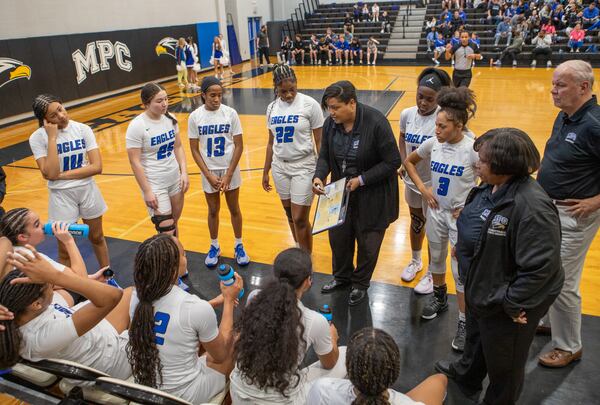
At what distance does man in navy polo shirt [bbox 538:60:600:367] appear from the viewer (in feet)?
8.60

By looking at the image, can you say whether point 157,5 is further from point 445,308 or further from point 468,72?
point 445,308

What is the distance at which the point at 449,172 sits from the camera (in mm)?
3107

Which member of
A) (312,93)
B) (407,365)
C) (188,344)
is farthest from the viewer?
(312,93)

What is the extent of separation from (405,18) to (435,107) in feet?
66.6

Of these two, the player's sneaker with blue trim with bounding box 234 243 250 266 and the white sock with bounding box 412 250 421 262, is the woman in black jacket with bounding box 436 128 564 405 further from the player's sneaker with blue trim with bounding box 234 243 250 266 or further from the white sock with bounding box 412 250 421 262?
the player's sneaker with blue trim with bounding box 234 243 250 266

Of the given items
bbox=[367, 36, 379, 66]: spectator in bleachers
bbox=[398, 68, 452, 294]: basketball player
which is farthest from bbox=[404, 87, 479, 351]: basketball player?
bbox=[367, 36, 379, 66]: spectator in bleachers

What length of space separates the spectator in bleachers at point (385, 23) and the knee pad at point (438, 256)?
1960 cm

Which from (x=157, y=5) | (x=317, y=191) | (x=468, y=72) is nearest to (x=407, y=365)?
(x=317, y=191)

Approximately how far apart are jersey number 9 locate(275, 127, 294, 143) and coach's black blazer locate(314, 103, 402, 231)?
40cm

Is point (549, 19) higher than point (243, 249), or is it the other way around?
point (549, 19)

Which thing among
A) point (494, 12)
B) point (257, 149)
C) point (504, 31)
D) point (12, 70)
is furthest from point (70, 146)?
point (494, 12)

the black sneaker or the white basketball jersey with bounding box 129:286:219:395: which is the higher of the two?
the white basketball jersey with bounding box 129:286:219:395

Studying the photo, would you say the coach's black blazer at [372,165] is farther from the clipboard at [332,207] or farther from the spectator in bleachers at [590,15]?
the spectator in bleachers at [590,15]

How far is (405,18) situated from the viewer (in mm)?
21656
